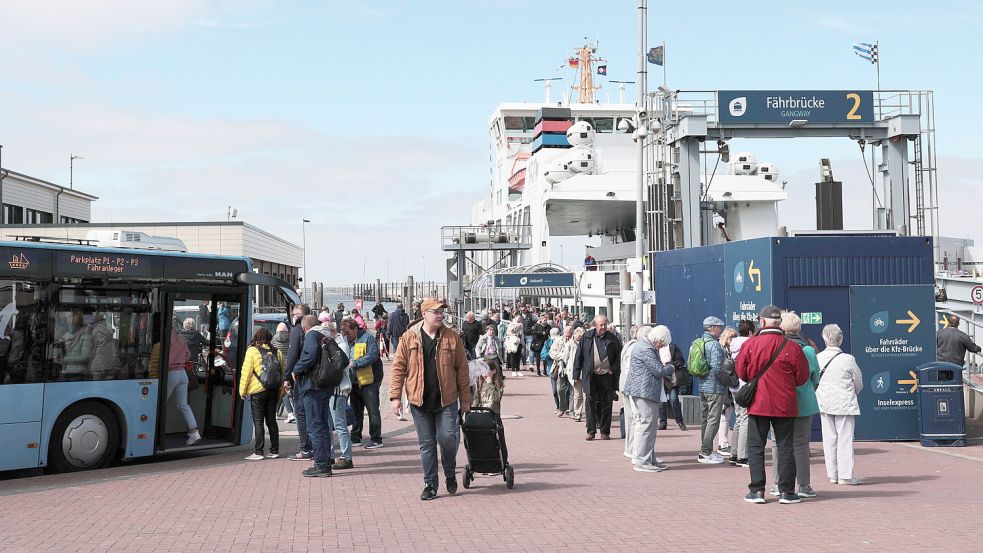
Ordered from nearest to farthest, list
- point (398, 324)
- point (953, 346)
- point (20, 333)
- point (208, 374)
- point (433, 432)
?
1. point (433, 432)
2. point (20, 333)
3. point (208, 374)
4. point (953, 346)
5. point (398, 324)

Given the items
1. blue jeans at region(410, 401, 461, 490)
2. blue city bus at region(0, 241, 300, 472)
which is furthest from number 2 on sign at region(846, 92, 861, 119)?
blue jeans at region(410, 401, 461, 490)

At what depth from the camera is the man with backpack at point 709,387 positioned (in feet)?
38.1

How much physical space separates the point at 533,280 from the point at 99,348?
777 inches

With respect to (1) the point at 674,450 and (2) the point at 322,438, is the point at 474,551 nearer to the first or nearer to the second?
(2) the point at 322,438

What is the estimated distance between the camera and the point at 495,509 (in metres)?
8.87

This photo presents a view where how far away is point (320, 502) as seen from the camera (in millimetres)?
9289

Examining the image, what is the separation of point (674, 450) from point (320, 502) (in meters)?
5.25

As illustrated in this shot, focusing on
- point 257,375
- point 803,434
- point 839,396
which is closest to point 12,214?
point 257,375

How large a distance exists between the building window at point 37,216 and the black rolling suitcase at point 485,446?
44.8 meters

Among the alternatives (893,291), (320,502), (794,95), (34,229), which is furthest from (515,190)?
(320,502)

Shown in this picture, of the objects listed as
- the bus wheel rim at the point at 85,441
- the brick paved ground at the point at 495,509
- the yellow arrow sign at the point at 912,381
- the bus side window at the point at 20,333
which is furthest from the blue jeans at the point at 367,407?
the yellow arrow sign at the point at 912,381

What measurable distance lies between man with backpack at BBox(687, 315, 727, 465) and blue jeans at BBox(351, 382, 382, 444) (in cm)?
389

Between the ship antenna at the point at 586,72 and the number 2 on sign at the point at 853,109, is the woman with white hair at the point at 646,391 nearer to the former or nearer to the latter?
the number 2 on sign at the point at 853,109

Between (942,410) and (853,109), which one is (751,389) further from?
(853,109)
